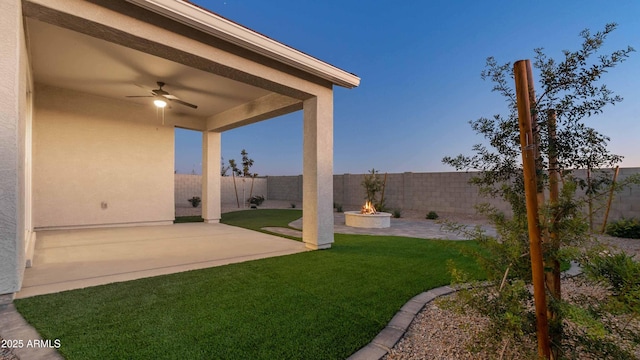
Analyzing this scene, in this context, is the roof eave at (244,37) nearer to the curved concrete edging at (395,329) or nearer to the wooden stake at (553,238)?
the wooden stake at (553,238)

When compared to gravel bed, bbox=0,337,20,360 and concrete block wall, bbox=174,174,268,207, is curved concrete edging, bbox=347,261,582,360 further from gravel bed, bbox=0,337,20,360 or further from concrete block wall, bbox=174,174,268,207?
concrete block wall, bbox=174,174,268,207

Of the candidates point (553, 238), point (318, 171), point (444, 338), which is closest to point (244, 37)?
point (318, 171)

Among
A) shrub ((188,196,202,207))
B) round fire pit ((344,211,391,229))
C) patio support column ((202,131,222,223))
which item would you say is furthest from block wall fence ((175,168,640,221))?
patio support column ((202,131,222,223))

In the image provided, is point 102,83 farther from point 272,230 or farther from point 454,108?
point 454,108

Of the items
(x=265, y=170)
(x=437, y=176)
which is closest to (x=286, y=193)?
(x=265, y=170)

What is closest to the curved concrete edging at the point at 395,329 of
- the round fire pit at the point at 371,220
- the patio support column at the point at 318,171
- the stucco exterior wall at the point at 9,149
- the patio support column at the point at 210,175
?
the patio support column at the point at 318,171

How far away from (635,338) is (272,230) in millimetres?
6617

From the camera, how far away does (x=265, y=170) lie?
20344 mm

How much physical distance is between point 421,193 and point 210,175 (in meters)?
8.17

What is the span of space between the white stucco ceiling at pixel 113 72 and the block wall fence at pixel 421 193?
6.73m

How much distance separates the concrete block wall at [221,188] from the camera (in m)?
14.0

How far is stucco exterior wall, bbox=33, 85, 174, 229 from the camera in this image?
249 inches

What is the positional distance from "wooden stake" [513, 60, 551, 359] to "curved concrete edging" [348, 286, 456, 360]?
2.22 ft

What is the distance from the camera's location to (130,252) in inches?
182
